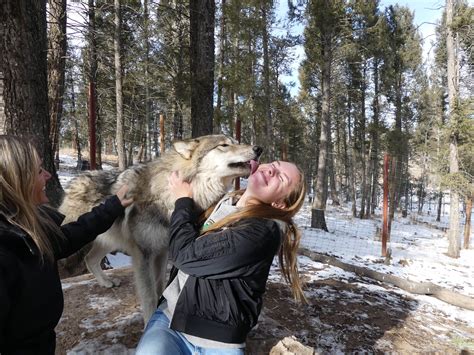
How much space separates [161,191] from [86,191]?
1.04m

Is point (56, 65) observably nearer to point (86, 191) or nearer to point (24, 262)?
point (86, 191)

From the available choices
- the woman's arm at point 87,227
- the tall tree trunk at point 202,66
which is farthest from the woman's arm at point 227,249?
the tall tree trunk at point 202,66

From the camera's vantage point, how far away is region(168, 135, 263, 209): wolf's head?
2990mm

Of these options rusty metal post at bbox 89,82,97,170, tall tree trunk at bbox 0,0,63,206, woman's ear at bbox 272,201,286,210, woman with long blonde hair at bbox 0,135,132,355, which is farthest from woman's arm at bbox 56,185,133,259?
rusty metal post at bbox 89,82,97,170

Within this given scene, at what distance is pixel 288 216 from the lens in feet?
6.96

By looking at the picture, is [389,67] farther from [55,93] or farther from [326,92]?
[55,93]

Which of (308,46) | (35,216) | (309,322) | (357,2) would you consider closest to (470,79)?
(357,2)

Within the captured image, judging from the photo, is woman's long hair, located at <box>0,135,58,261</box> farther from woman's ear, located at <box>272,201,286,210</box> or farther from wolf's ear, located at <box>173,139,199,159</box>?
wolf's ear, located at <box>173,139,199,159</box>

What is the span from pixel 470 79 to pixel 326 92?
6.48 metres

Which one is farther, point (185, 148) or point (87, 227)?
point (185, 148)

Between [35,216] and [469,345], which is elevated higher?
[35,216]

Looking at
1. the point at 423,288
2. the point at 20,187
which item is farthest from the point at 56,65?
the point at 423,288

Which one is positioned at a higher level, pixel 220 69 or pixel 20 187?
pixel 220 69

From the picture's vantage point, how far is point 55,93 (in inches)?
292
